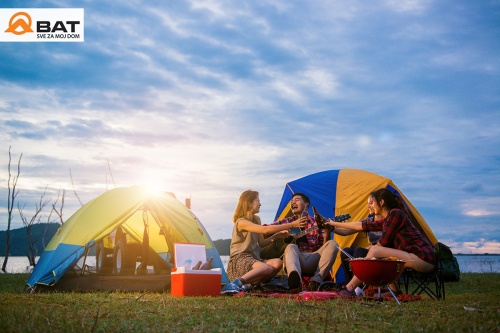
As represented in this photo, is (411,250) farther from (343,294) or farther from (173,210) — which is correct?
(173,210)

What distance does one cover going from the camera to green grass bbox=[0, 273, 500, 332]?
3.80 metres

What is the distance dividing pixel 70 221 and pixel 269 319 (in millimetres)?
5195

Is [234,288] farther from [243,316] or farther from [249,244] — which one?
[243,316]

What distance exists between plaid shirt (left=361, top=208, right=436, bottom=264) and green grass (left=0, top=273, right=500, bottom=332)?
584 millimetres

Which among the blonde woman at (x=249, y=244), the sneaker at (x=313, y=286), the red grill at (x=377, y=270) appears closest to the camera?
the red grill at (x=377, y=270)

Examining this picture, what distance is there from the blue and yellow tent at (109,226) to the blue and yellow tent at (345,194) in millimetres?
2021

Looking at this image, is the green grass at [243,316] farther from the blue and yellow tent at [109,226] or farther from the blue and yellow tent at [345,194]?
the blue and yellow tent at [345,194]

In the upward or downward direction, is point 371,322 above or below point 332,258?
below

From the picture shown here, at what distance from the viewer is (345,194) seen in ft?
30.7

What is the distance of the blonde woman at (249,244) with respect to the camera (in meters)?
6.73

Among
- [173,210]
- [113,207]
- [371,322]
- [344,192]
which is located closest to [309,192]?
[344,192]

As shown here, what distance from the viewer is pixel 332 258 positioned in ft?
22.2

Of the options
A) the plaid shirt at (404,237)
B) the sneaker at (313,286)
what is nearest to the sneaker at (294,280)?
the sneaker at (313,286)

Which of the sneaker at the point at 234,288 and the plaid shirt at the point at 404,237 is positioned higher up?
the plaid shirt at the point at 404,237
